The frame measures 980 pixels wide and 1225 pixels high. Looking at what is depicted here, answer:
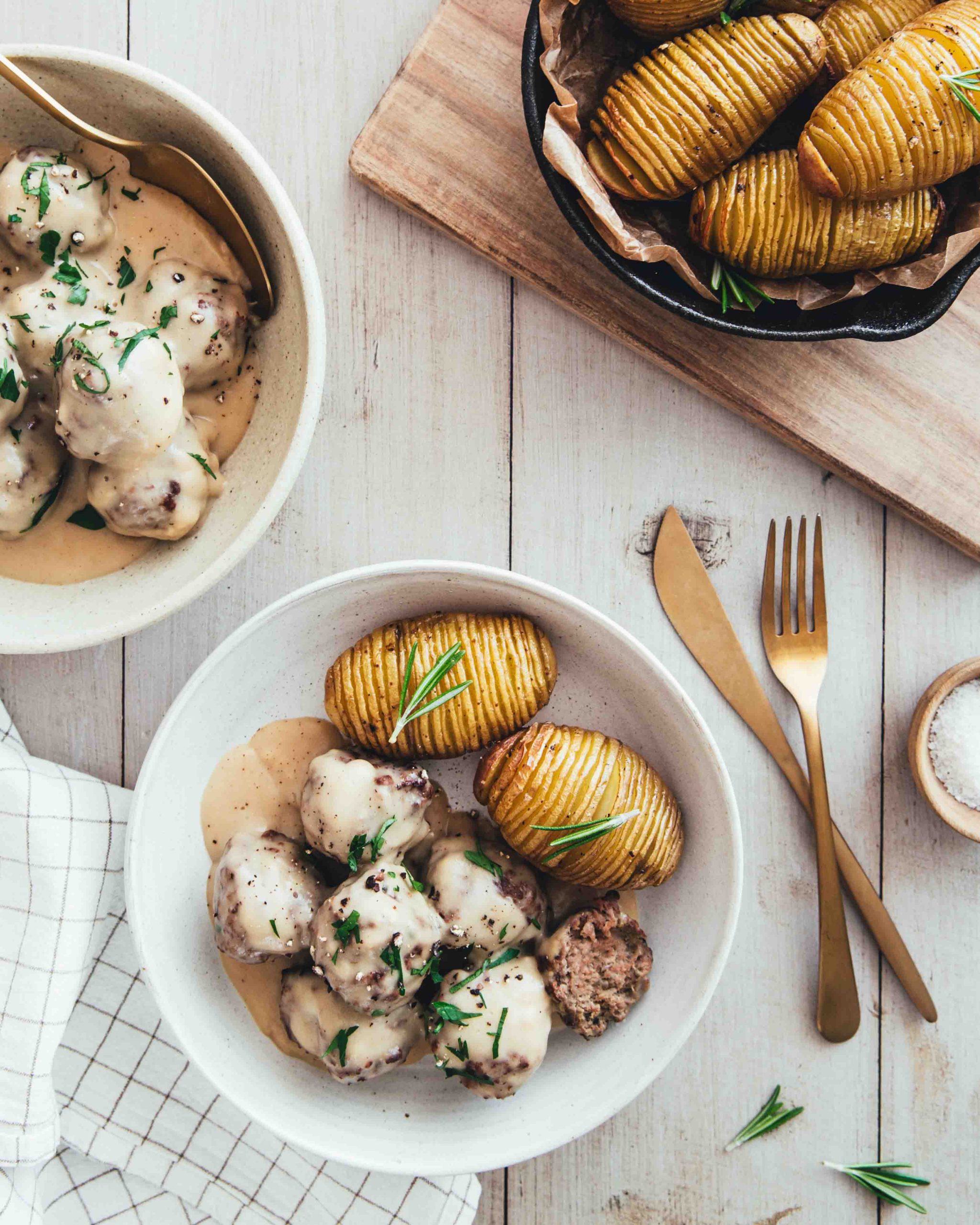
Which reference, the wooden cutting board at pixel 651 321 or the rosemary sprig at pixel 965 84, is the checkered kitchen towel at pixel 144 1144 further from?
the rosemary sprig at pixel 965 84

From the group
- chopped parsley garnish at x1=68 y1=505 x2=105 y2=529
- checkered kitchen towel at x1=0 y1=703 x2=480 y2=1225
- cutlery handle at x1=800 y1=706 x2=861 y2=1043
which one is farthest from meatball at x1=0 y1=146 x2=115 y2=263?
cutlery handle at x1=800 y1=706 x2=861 y2=1043

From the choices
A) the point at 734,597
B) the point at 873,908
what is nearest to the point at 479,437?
the point at 734,597

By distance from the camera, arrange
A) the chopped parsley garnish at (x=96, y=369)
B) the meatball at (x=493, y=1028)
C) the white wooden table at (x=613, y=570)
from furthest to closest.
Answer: the white wooden table at (x=613, y=570), the meatball at (x=493, y=1028), the chopped parsley garnish at (x=96, y=369)

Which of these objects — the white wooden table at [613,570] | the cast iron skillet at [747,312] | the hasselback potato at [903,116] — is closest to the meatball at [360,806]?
the white wooden table at [613,570]

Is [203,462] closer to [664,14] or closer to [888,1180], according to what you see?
[664,14]

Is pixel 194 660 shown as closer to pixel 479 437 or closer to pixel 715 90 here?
pixel 479 437

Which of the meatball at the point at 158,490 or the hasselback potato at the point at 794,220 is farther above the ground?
the hasselback potato at the point at 794,220

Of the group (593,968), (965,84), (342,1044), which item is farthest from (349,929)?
(965,84)
